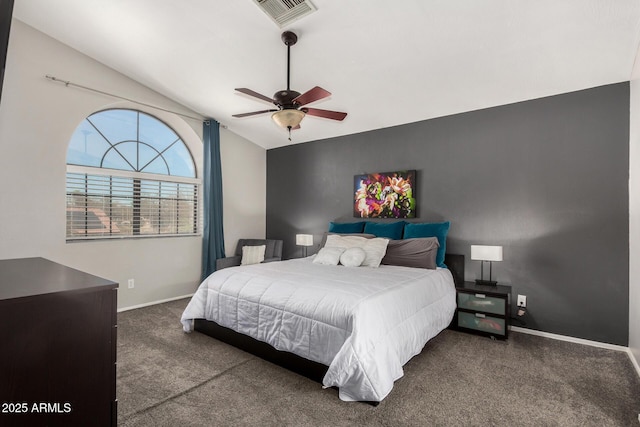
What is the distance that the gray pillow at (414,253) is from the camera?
3.43 metres

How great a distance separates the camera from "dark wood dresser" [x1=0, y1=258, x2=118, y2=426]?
3.10ft

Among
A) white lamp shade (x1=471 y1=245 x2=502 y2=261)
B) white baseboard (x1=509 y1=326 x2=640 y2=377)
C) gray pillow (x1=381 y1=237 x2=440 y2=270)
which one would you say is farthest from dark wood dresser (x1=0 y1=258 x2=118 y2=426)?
white baseboard (x1=509 y1=326 x2=640 y2=377)

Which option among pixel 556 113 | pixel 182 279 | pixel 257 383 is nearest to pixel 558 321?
pixel 556 113

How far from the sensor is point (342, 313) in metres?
2.11

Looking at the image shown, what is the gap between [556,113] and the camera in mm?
3236

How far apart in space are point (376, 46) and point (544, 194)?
2274 millimetres

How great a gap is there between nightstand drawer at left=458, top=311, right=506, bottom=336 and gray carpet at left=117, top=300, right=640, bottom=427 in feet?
0.52

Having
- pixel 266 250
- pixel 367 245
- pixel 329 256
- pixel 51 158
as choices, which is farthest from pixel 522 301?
pixel 51 158

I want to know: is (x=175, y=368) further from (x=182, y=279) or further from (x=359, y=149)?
(x=359, y=149)

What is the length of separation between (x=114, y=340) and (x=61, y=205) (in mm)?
3244

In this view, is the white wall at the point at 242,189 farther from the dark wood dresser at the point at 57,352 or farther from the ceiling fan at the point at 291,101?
the dark wood dresser at the point at 57,352

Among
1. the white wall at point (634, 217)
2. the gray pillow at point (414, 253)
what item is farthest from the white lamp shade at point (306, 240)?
the white wall at point (634, 217)

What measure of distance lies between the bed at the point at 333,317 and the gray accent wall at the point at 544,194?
35.0 inches

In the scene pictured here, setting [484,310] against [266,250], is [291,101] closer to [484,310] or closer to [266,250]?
[484,310]
